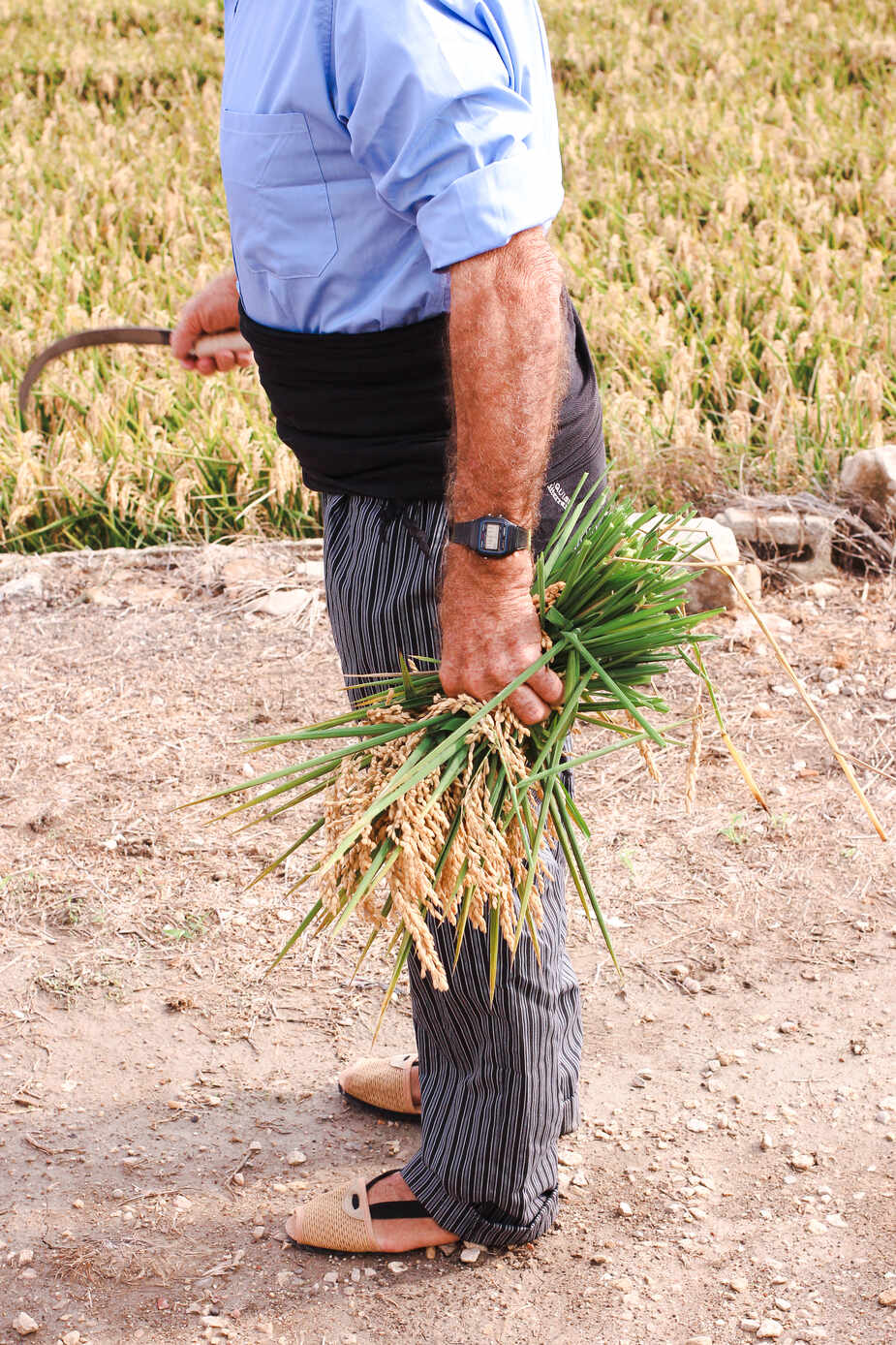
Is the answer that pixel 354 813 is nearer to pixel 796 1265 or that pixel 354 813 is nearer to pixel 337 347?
pixel 337 347

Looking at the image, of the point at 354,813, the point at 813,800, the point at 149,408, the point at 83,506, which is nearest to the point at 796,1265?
the point at 354,813

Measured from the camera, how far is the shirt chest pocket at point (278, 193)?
1649 millimetres

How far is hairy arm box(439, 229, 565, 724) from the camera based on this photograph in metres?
1.51

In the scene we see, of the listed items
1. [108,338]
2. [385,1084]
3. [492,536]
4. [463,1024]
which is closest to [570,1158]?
[385,1084]

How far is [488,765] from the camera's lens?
5.53 feet

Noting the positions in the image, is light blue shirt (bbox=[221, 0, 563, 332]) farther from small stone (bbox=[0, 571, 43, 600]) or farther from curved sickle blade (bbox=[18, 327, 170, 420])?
small stone (bbox=[0, 571, 43, 600])

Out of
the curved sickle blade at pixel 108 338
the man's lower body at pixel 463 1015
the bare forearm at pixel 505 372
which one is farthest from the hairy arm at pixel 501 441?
the curved sickle blade at pixel 108 338

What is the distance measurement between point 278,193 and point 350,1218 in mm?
1575

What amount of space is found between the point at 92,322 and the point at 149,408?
0.82 metres

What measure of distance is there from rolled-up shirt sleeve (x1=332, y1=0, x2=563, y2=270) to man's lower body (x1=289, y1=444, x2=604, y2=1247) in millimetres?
453

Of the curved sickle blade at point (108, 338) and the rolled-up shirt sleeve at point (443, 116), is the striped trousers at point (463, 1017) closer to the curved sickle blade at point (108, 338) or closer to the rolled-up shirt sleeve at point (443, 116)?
the rolled-up shirt sleeve at point (443, 116)

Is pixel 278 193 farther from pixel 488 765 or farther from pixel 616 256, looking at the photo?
pixel 616 256

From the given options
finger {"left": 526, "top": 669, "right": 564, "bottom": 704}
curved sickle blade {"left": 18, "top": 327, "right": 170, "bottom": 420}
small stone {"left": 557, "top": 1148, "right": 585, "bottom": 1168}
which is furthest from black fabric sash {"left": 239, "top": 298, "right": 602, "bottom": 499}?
small stone {"left": 557, "top": 1148, "right": 585, "bottom": 1168}

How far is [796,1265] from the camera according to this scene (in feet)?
6.84
